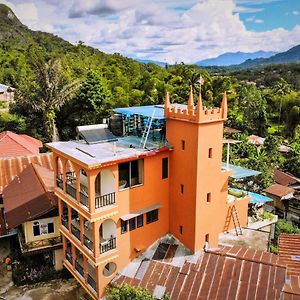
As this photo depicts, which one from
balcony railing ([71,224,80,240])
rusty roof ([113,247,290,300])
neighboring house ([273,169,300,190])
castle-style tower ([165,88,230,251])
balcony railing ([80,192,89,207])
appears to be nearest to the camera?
rusty roof ([113,247,290,300])

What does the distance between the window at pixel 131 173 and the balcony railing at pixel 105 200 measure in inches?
22.9

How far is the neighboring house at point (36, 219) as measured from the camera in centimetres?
1917

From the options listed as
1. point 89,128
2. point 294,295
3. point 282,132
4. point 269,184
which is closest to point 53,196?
point 89,128

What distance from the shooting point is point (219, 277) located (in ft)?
49.4

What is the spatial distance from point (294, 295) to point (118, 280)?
279 inches

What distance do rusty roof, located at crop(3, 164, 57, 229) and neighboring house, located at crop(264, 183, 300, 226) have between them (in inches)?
818

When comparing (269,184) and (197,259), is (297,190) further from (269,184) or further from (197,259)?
(197,259)

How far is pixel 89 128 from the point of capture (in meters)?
17.7

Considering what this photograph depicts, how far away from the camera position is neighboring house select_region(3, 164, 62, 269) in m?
19.2

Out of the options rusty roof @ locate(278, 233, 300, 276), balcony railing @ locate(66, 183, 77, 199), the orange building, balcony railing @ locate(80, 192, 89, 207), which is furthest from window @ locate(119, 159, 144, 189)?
rusty roof @ locate(278, 233, 300, 276)

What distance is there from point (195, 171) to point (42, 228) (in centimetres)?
926

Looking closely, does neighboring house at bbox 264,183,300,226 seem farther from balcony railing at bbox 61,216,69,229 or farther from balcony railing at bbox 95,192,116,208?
balcony railing at bbox 95,192,116,208

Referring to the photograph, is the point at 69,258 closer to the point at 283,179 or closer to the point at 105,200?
the point at 105,200

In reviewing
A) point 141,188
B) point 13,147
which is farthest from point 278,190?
point 13,147
